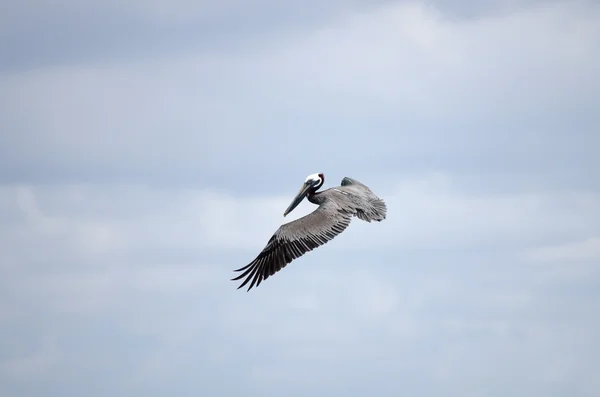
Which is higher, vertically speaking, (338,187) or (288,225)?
(338,187)

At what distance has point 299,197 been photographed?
→ 102 feet

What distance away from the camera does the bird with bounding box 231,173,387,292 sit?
2692 cm

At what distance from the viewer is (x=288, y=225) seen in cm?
2723

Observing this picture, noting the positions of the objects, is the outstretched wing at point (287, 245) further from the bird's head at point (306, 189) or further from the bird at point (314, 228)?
the bird's head at point (306, 189)

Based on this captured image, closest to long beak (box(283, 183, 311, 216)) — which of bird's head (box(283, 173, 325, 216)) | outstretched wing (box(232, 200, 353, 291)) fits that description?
bird's head (box(283, 173, 325, 216))

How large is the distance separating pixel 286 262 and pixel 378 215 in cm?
403

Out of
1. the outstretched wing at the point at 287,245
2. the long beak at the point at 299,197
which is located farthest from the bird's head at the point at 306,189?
the outstretched wing at the point at 287,245

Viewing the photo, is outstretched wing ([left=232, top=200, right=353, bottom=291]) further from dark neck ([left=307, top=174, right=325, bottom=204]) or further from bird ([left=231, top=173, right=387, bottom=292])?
dark neck ([left=307, top=174, right=325, bottom=204])

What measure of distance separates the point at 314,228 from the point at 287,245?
39.2 inches

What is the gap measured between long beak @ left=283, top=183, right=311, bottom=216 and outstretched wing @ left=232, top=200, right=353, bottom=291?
3445mm

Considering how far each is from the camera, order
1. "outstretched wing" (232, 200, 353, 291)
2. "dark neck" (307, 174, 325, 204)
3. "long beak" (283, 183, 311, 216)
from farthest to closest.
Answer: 1. "long beak" (283, 183, 311, 216)
2. "dark neck" (307, 174, 325, 204)
3. "outstretched wing" (232, 200, 353, 291)

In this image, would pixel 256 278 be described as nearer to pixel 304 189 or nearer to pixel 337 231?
pixel 337 231

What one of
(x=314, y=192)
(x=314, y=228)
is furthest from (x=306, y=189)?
(x=314, y=228)

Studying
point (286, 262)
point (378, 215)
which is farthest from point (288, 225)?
point (378, 215)
